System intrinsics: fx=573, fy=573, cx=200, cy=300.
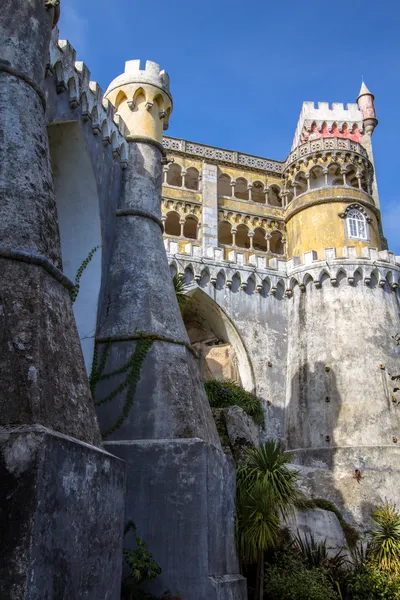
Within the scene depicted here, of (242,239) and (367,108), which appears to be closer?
(242,239)

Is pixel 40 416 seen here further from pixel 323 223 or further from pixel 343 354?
pixel 323 223

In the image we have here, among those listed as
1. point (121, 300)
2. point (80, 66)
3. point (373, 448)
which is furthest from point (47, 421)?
point (373, 448)

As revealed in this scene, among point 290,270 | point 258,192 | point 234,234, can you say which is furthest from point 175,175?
point 290,270

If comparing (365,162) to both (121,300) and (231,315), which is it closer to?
(231,315)

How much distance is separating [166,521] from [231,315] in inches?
657

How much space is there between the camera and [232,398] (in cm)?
2247

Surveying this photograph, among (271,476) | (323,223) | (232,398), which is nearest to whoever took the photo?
(271,476)

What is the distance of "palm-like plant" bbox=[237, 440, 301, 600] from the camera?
1152 centimetres

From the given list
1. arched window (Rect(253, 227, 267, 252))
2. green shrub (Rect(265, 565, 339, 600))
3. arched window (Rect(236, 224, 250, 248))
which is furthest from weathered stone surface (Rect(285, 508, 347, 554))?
arched window (Rect(236, 224, 250, 248))

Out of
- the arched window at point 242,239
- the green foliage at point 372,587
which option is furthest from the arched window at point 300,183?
the green foliage at point 372,587

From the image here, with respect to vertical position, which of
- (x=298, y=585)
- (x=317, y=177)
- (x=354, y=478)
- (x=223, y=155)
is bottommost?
(x=298, y=585)

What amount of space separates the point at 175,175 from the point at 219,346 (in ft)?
53.6

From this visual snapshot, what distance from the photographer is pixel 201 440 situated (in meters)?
9.73

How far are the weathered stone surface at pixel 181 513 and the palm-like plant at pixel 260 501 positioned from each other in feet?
4.98
